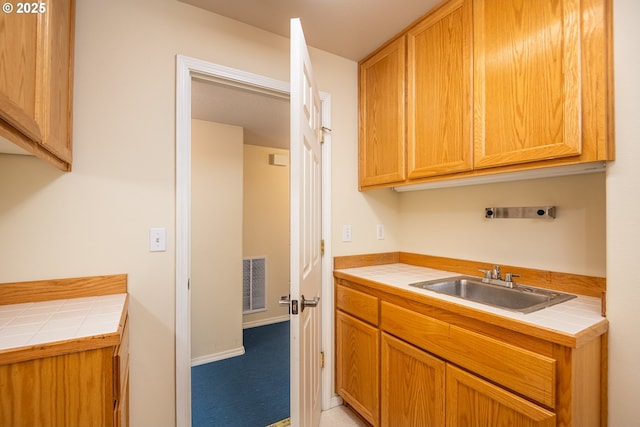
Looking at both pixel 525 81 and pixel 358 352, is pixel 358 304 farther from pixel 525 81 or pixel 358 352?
pixel 525 81

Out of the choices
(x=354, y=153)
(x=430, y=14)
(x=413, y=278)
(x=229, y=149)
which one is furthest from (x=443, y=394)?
(x=229, y=149)

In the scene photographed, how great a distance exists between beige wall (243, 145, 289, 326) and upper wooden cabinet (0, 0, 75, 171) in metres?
2.43

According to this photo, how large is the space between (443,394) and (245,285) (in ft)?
8.95

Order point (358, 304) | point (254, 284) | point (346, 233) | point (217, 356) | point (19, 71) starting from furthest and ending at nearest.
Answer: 1. point (254, 284)
2. point (217, 356)
3. point (346, 233)
4. point (358, 304)
5. point (19, 71)

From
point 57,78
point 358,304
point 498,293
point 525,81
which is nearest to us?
point 57,78

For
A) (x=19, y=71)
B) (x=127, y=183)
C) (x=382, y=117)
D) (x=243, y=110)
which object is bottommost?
(x=127, y=183)

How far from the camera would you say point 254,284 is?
359 cm

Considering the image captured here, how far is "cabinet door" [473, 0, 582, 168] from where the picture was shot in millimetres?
1010

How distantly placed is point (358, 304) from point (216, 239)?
5.41 feet

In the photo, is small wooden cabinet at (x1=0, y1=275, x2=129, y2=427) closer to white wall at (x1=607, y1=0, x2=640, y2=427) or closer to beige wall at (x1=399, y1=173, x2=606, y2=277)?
white wall at (x1=607, y1=0, x2=640, y2=427)

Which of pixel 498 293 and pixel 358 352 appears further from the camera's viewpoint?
pixel 358 352

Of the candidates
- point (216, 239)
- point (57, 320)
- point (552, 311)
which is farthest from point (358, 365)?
point (216, 239)

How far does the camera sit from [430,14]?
1.52 meters

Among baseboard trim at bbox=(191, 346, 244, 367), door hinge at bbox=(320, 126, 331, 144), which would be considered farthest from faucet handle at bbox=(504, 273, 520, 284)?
baseboard trim at bbox=(191, 346, 244, 367)
